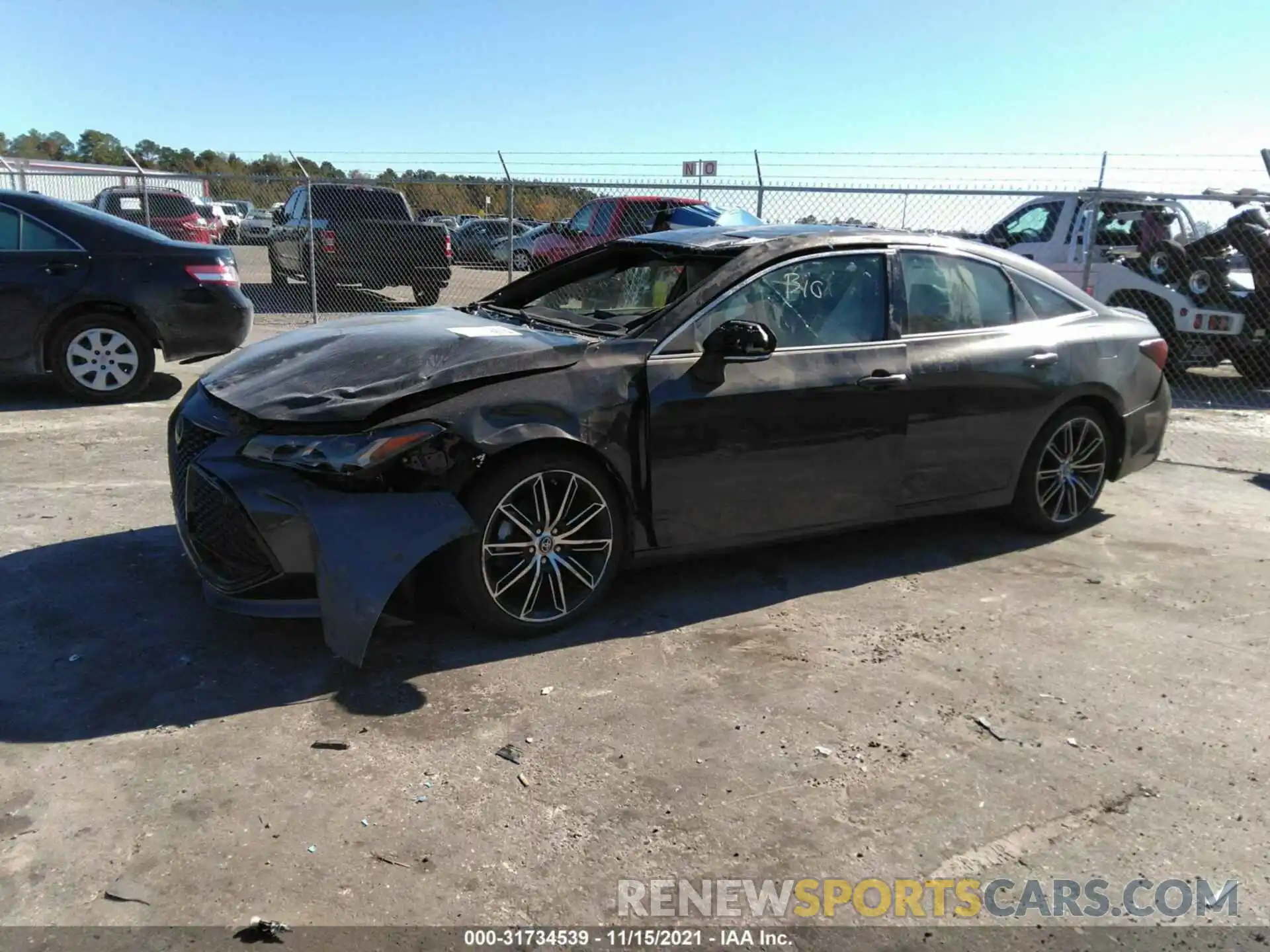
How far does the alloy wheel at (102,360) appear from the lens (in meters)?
7.64

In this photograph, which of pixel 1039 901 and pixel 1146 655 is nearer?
pixel 1039 901

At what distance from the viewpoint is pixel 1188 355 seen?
10797mm

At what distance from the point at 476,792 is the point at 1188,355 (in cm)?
1058

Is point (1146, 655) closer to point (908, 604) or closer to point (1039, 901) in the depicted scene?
point (908, 604)

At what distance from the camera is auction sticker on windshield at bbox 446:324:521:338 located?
414cm

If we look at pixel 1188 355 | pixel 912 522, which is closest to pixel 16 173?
pixel 912 522

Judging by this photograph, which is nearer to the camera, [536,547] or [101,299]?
[536,547]

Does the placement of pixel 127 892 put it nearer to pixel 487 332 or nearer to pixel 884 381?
pixel 487 332

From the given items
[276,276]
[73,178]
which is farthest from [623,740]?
[73,178]

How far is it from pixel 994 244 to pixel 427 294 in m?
7.96

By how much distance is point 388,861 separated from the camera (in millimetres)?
2588

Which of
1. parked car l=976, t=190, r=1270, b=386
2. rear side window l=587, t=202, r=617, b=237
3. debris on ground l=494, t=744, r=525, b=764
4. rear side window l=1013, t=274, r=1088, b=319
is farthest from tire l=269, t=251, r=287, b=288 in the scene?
debris on ground l=494, t=744, r=525, b=764

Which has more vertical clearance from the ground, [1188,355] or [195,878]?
[1188,355]

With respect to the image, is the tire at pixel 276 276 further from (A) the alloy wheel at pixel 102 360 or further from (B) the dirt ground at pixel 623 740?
(B) the dirt ground at pixel 623 740
